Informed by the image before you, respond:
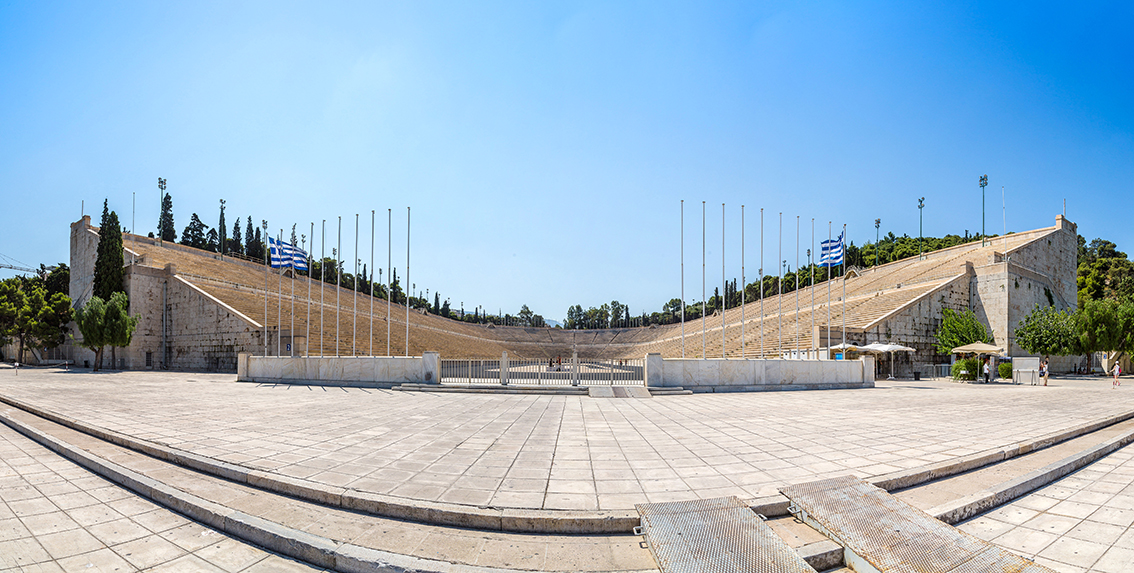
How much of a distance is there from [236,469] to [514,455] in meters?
3.31

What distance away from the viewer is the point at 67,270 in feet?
160

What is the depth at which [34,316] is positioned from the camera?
1561 inches

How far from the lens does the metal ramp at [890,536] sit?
12.1 ft

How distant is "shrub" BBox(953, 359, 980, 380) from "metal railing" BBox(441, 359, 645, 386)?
20135 mm

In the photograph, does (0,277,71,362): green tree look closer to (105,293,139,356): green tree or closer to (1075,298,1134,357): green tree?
(105,293,139,356): green tree

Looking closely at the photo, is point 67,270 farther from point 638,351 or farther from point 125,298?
point 638,351

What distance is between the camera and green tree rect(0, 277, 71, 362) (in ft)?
129

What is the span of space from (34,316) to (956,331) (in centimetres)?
6786

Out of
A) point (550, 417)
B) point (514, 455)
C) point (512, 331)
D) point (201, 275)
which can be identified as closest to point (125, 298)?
point (201, 275)

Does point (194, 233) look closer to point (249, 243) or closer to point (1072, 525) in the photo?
point (249, 243)

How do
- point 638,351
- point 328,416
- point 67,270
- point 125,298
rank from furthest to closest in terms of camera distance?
point 638,351 → point 67,270 → point 125,298 → point 328,416

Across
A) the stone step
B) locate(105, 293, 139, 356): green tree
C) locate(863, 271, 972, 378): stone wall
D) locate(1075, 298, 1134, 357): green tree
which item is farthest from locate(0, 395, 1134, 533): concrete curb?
locate(1075, 298, 1134, 357): green tree

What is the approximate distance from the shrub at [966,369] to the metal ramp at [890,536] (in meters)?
28.3

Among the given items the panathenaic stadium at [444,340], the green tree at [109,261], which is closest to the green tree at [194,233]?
the panathenaic stadium at [444,340]
